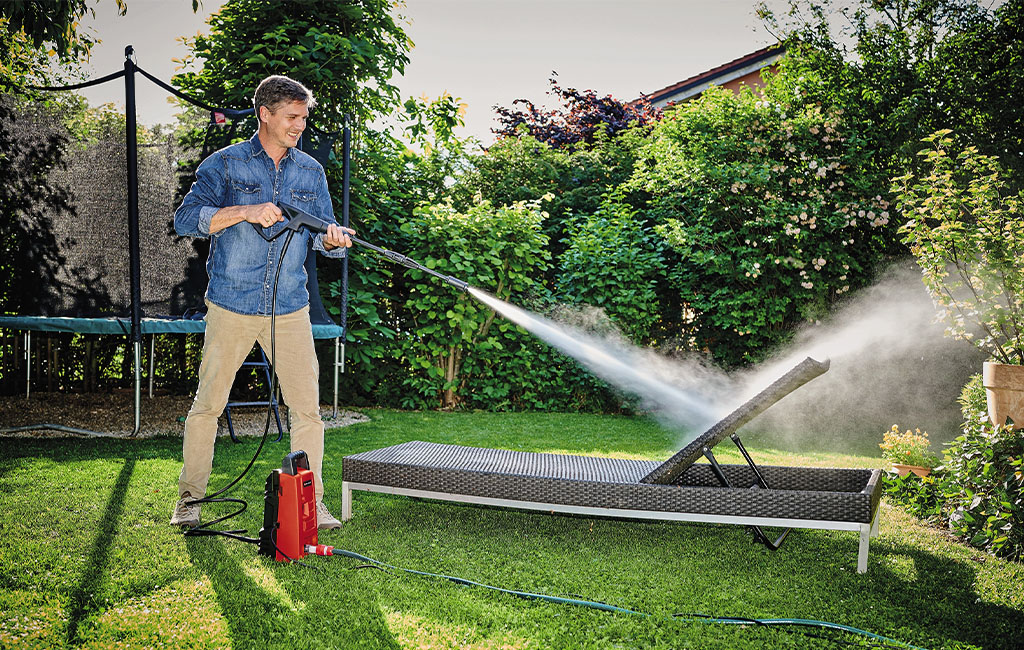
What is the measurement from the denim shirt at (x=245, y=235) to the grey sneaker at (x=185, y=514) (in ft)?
2.80

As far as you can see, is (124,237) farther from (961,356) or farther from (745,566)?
(961,356)

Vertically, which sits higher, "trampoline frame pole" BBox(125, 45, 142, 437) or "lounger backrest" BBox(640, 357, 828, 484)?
"trampoline frame pole" BBox(125, 45, 142, 437)

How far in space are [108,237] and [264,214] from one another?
3.94 meters

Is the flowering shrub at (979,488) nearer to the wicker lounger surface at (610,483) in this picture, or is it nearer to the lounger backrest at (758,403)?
the wicker lounger surface at (610,483)

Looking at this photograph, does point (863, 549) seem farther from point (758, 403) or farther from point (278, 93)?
point (278, 93)

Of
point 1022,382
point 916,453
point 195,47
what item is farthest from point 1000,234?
point 195,47

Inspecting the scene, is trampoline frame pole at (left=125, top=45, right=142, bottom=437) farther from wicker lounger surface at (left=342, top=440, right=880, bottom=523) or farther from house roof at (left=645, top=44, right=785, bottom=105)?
house roof at (left=645, top=44, right=785, bottom=105)

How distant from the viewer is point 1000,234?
12.4 ft

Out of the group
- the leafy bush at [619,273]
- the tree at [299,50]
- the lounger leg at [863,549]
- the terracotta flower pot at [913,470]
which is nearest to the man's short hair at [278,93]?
the lounger leg at [863,549]

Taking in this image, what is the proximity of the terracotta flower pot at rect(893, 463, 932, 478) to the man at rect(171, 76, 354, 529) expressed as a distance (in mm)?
3197

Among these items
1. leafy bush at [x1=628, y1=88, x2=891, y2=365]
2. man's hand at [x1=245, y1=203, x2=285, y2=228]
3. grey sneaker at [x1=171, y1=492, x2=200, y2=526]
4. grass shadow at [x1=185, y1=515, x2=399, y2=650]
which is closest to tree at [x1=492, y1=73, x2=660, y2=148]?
leafy bush at [x1=628, y1=88, x2=891, y2=365]

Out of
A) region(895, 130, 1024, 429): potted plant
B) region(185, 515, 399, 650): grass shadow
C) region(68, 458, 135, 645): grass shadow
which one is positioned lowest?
region(185, 515, 399, 650): grass shadow

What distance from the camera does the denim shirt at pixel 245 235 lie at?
3.05 meters

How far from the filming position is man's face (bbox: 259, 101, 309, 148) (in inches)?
118
